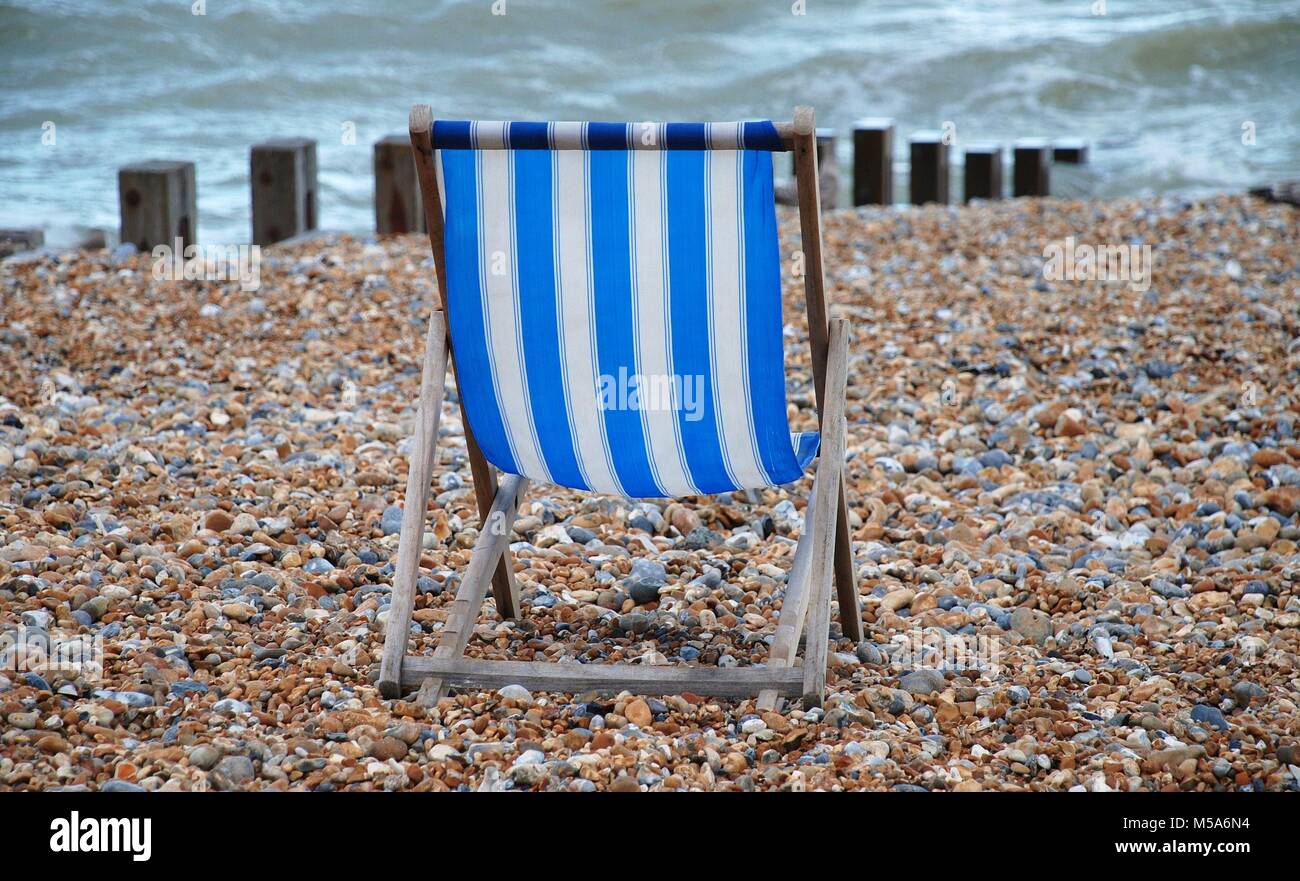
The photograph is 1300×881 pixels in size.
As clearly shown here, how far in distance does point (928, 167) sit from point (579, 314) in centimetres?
742

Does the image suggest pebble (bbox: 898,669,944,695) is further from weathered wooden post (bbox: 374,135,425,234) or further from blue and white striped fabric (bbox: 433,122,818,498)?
weathered wooden post (bbox: 374,135,425,234)

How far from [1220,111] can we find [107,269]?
1336 centimetres

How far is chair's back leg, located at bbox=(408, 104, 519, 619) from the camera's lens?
7.12ft

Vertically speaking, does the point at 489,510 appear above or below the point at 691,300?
below

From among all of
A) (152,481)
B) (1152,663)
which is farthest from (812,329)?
(152,481)

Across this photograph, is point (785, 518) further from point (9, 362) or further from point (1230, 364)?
point (9, 362)

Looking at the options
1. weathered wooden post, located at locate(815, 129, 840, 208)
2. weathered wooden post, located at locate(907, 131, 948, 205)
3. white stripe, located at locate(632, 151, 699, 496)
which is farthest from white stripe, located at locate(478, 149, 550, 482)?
weathered wooden post, located at locate(907, 131, 948, 205)

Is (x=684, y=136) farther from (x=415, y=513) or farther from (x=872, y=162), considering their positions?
(x=872, y=162)

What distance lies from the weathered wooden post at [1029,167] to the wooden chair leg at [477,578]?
24.8 feet

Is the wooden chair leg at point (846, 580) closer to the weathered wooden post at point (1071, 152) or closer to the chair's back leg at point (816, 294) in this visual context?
the chair's back leg at point (816, 294)

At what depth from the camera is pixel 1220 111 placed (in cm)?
1495

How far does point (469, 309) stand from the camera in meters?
2.34

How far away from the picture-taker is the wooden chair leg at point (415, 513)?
Answer: 2275 mm

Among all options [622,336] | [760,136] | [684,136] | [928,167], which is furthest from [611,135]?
[928,167]
